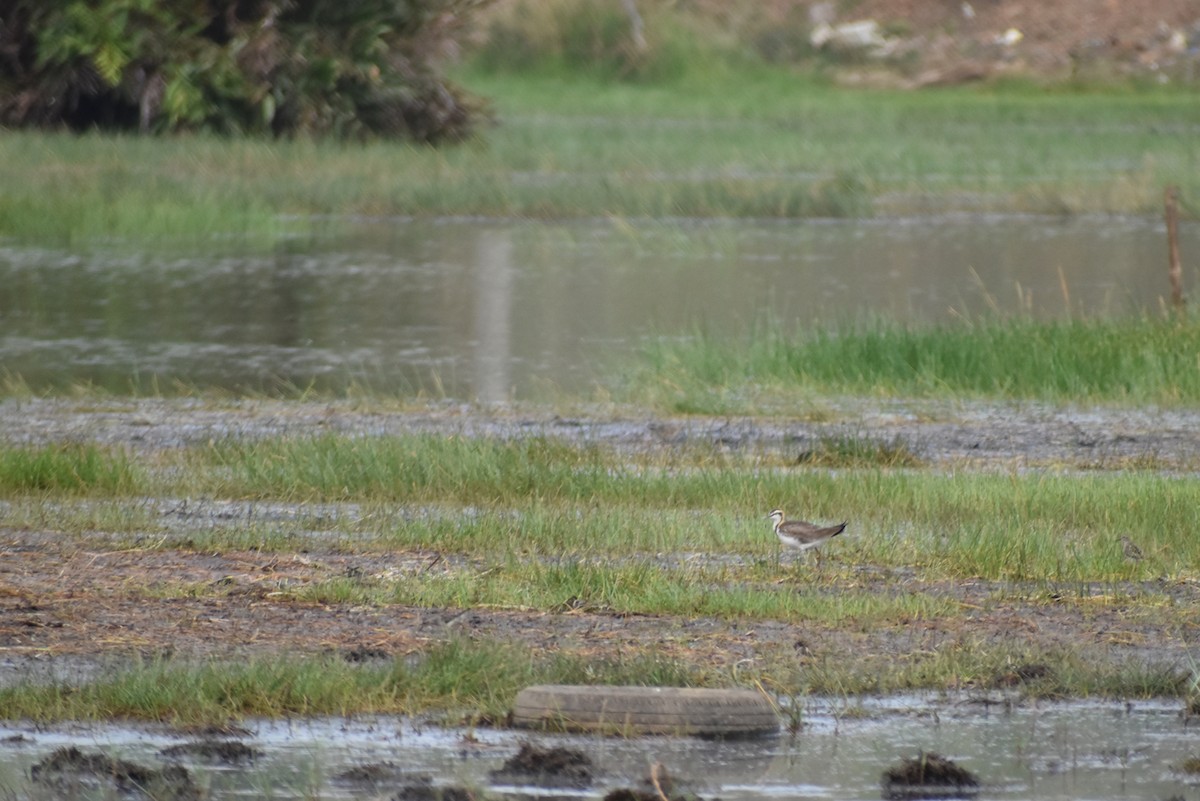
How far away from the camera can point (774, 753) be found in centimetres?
665

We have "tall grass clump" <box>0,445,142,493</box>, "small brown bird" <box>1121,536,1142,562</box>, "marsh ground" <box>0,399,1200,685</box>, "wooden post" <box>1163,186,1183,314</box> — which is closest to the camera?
"marsh ground" <box>0,399,1200,685</box>

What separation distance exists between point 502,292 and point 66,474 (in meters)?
11.5

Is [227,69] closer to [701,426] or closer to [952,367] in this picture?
[952,367]

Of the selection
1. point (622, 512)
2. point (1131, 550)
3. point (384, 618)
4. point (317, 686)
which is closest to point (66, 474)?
point (622, 512)

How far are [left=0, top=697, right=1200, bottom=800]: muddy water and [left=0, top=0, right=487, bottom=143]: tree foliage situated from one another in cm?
2524

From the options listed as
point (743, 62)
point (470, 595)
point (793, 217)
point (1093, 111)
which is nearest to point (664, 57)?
point (743, 62)

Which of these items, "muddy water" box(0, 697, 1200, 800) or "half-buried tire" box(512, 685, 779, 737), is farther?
"half-buried tire" box(512, 685, 779, 737)

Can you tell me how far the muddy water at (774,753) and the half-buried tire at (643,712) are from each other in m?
0.04

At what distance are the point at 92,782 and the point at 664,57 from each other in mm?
37918

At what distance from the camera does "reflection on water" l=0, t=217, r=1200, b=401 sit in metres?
18.4

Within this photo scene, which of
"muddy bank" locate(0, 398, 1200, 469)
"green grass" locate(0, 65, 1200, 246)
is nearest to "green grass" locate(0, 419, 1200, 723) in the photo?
"muddy bank" locate(0, 398, 1200, 469)

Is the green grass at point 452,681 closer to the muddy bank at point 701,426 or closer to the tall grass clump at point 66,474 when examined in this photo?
the tall grass clump at point 66,474

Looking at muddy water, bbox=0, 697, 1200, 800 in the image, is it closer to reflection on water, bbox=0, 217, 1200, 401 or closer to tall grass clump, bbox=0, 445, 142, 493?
tall grass clump, bbox=0, 445, 142, 493

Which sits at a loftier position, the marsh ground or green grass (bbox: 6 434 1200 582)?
the marsh ground
